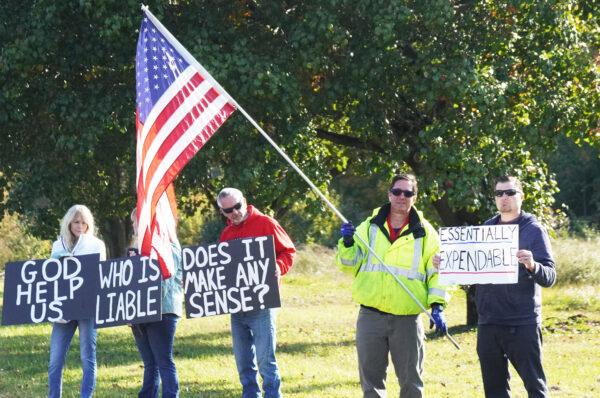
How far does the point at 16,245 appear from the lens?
35.7 meters

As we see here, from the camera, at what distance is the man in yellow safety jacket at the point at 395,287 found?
751 centimetres

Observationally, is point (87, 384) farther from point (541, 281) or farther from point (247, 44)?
point (247, 44)

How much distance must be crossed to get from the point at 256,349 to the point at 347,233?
176 centimetres

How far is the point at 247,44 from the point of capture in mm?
13586

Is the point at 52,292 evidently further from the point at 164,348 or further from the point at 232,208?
the point at 232,208

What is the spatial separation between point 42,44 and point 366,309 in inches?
279

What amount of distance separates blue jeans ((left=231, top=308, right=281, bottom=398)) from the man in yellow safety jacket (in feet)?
4.06

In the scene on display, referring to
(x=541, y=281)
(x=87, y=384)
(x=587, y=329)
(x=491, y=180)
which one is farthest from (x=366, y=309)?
(x=587, y=329)

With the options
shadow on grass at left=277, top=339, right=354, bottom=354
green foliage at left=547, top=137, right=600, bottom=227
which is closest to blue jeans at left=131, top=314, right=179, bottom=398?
shadow on grass at left=277, top=339, right=354, bottom=354

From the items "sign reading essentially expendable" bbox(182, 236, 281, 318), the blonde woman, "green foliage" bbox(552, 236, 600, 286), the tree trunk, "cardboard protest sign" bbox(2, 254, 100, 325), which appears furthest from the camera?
the tree trunk

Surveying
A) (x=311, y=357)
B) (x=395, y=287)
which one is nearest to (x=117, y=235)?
(x=311, y=357)

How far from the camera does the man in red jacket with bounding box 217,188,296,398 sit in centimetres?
868

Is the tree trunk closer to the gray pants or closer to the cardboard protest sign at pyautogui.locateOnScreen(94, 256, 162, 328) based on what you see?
the cardboard protest sign at pyautogui.locateOnScreen(94, 256, 162, 328)

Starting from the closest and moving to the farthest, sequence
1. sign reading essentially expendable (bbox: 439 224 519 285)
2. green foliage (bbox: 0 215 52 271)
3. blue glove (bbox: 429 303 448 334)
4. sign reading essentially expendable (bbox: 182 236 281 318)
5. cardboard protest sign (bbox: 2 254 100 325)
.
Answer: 1. sign reading essentially expendable (bbox: 439 224 519 285)
2. blue glove (bbox: 429 303 448 334)
3. sign reading essentially expendable (bbox: 182 236 281 318)
4. cardboard protest sign (bbox: 2 254 100 325)
5. green foliage (bbox: 0 215 52 271)
